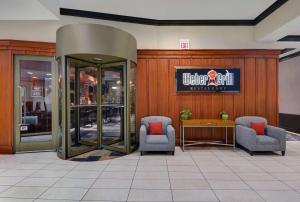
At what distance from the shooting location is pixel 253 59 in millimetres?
6688

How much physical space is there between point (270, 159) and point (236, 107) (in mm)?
1884

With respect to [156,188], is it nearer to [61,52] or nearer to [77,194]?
[77,194]

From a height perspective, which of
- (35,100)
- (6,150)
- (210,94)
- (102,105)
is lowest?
(6,150)

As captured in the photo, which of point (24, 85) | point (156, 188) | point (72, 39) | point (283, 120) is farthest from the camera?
point (283, 120)

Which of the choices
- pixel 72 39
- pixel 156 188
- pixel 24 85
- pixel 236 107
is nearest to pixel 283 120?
pixel 236 107

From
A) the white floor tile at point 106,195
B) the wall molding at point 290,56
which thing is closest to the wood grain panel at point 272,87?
the wall molding at point 290,56

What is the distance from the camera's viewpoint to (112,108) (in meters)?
6.20

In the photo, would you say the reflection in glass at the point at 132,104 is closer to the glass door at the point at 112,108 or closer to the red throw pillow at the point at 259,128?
the glass door at the point at 112,108

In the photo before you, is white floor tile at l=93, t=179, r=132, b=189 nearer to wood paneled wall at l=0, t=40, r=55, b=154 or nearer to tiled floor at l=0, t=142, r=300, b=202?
tiled floor at l=0, t=142, r=300, b=202

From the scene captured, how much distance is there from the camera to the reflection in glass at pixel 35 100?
19.4 ft

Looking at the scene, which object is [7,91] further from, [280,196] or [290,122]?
[290,122]

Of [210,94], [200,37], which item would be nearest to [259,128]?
[210,94]

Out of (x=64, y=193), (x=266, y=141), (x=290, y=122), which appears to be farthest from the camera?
(x=290, y=122)

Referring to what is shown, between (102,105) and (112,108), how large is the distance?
300mm
